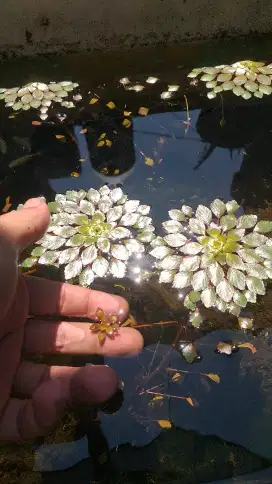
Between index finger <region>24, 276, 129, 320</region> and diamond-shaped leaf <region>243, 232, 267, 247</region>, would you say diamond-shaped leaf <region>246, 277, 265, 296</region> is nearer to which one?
diamond-shaped leaf <region>243, 232, 267, 247</region>

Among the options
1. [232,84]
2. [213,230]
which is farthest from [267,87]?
[213,230]

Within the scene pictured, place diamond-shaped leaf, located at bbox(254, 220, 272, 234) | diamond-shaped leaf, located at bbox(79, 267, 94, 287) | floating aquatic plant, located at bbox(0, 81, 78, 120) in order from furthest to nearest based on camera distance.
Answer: floating aquatic plant, located at bbox(0, 81, 78, 120), diamond-shaped leaf, located at bbox(254, 220, 272, 234), diamond-shaped leaf, located at bbox(79, 267, 94, 287)

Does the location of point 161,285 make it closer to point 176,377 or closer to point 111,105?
point 176,377

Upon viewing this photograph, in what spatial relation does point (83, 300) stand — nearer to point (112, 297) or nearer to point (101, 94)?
point (112, 297)

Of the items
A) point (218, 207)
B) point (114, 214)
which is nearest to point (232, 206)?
point (218, 207)

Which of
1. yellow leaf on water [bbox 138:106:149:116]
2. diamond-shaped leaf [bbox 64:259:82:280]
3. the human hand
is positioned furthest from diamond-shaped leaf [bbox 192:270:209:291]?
yellow leaf on water [bbox 138:106:149:116]

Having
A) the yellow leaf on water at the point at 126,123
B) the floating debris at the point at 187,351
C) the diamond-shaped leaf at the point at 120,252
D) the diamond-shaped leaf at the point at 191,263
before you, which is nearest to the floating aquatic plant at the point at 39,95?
the yellow leaf on water at the point at 126,123

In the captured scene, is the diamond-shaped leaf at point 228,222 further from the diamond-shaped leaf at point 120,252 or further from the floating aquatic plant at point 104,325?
the floating aquatic plant at point 104,325
